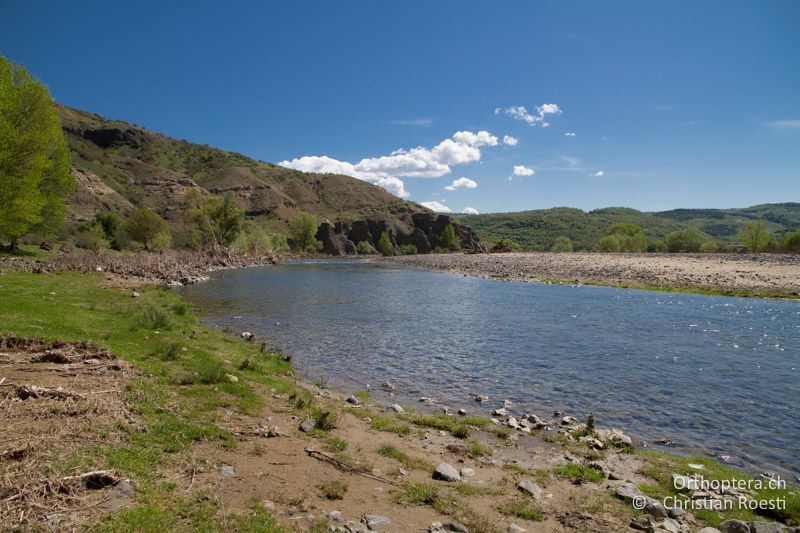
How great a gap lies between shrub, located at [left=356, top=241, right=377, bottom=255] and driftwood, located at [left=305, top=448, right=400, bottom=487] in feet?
502

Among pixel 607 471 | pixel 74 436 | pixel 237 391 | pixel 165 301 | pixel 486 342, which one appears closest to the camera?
pixel 74 436

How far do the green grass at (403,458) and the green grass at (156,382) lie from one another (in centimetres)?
290

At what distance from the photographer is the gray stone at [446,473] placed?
25.2 feet

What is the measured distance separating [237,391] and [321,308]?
64.4ft

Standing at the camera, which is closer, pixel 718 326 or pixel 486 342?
pixel 486 342

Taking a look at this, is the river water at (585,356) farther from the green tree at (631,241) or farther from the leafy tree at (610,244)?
the green tree at (631,241)

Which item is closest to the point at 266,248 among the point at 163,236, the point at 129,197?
the point at 163,236

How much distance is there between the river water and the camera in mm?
11430

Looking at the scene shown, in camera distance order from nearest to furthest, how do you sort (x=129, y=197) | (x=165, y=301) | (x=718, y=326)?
(x=718, y=326), (x=165, y=301), (x=129, y=197)

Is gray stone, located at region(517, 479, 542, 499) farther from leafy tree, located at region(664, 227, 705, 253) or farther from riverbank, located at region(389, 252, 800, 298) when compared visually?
leafy tree, located at region(664, 227, 705, 253)

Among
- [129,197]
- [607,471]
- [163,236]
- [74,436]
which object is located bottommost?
[607,471]

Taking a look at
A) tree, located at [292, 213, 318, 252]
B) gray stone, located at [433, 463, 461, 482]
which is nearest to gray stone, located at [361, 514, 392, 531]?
gray stone, located at [433, 463, 461, 482]

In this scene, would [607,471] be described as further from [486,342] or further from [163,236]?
[163,236]

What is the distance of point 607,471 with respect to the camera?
27.7ft
